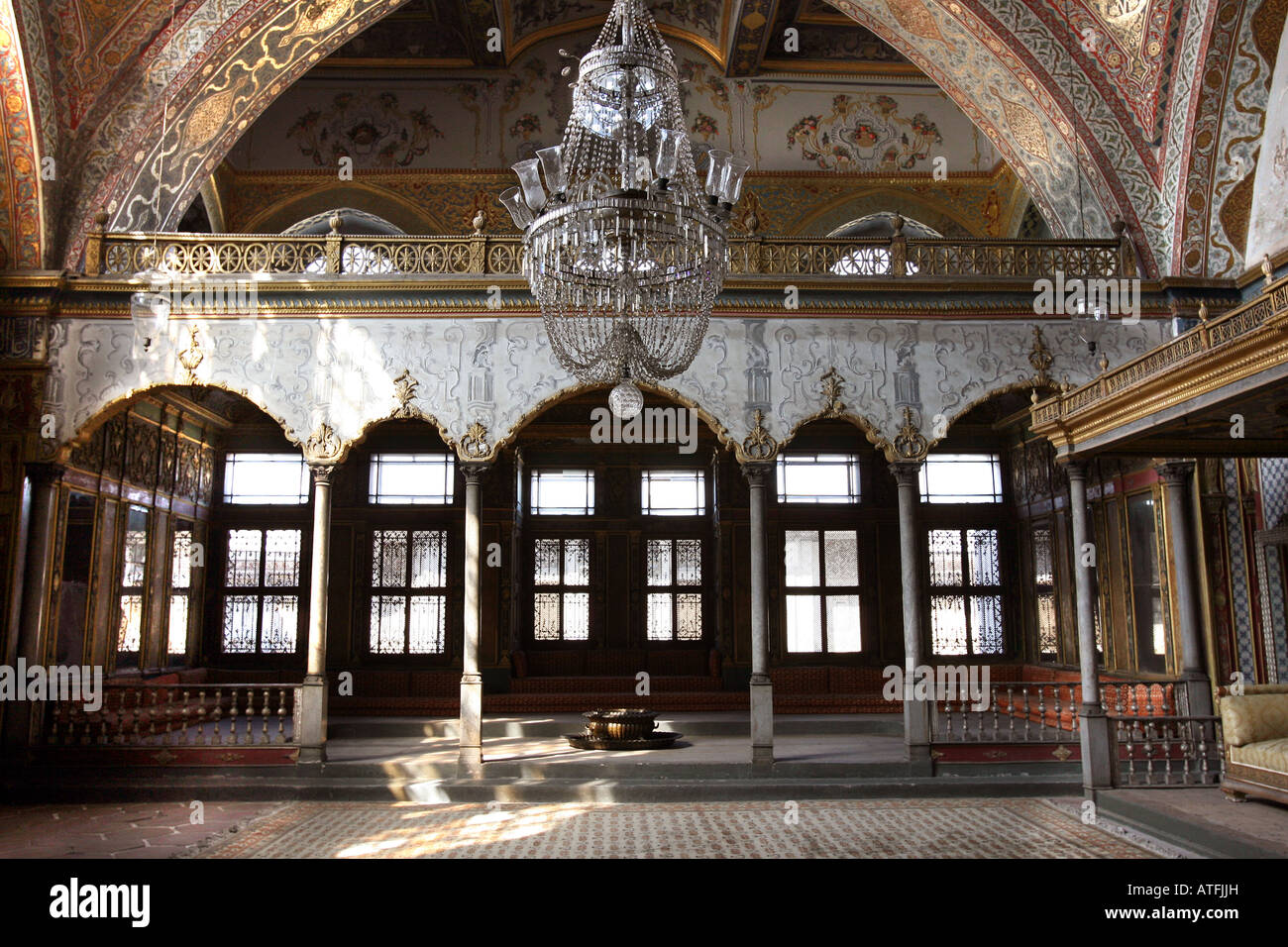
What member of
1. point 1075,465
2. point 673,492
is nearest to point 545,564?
point 673,492

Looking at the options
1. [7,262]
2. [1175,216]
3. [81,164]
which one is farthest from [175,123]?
[1175,216]

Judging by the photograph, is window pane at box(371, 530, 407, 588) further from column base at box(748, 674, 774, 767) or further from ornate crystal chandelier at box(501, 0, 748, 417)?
ornate crystal chandelier at box(501, 0, 748, 417)

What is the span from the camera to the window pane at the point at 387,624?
12.5 m

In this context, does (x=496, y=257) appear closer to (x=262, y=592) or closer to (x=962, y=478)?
(x=262, y=592)

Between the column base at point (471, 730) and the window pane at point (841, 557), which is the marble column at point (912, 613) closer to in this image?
the column base at point (471, 730)

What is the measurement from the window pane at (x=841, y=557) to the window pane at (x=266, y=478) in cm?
675

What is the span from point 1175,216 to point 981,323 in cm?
198

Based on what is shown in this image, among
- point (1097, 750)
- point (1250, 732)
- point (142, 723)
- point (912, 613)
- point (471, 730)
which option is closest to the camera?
point (1250, 732)

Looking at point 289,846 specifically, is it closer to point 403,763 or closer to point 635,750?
point 403,763

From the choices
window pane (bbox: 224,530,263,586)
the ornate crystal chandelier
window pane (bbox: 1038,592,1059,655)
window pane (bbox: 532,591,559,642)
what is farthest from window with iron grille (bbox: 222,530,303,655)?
window pane (bbox: 1038,592,1059,655)

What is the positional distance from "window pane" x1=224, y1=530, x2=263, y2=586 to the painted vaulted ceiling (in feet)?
14.6

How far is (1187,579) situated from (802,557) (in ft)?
17.8

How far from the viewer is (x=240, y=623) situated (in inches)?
487

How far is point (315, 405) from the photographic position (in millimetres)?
8898
